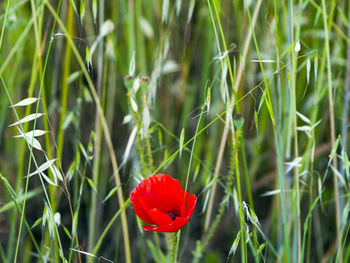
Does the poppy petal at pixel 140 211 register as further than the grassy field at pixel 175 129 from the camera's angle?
No

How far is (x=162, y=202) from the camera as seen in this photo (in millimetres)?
522

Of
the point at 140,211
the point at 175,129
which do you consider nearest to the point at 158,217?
the point at 140,211

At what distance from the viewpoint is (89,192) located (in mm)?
798

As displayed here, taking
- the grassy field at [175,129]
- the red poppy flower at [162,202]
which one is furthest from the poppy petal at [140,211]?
the grassy field at [175,129]

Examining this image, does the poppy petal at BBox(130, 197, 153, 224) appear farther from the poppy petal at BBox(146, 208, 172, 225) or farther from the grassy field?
the grassy field

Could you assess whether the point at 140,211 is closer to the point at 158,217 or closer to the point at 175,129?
the point at 158,217

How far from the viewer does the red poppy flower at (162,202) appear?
45cm

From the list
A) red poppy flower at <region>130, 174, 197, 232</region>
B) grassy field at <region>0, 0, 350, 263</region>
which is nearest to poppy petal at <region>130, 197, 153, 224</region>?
red poppy flower at <region>130, 174, 197, 232</region>

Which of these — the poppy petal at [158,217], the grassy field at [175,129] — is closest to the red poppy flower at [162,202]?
the poppy petal at [158,217]

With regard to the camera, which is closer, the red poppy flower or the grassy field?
the red poppy flower

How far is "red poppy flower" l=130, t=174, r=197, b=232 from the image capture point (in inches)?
17.8

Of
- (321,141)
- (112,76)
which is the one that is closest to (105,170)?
(112,76)

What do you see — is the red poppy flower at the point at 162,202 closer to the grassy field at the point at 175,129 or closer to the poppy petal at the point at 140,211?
the poppy petal at the point at 140,211

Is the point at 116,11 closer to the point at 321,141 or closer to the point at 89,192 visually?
the point at 89,192
